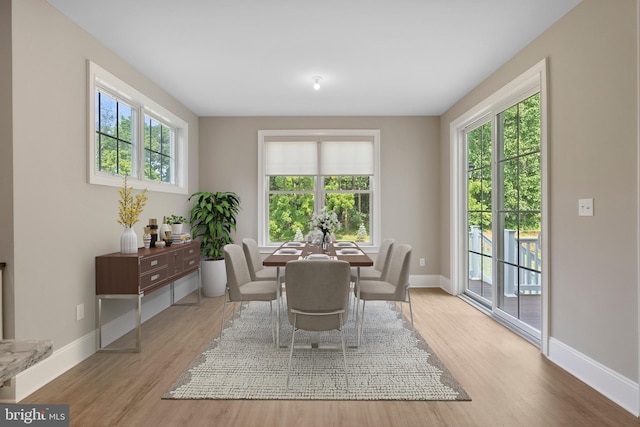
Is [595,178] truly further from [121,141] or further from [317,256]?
[121,141]

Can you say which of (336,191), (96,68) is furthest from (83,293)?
(336,191)

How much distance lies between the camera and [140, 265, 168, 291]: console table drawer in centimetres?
328

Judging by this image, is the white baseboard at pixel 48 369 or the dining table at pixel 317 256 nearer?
the white baseboard at pixel 48 369

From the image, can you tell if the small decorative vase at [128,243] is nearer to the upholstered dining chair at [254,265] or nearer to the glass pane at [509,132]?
the upholstered dining chair at [254,265]

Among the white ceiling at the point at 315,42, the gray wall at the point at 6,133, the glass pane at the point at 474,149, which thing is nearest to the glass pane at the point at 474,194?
the glass pane at the point at 474,149

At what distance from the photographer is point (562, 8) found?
9.37ft

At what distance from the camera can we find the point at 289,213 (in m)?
6.11

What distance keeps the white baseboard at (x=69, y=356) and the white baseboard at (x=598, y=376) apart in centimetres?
328

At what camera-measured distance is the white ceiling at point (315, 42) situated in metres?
2.85

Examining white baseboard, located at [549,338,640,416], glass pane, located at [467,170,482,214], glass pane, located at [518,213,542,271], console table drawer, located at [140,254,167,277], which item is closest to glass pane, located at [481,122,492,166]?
glass pane, located at [467,170,482,214]

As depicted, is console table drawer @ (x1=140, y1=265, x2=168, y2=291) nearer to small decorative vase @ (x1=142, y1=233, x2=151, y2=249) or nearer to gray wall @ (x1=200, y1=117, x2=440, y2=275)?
small decorative vase @ (x1=142, y1=233, x2=151, y2=249)

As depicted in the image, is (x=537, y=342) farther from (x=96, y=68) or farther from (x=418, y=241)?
(x=96, y=68)

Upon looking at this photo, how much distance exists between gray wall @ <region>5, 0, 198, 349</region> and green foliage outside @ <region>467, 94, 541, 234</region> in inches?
158

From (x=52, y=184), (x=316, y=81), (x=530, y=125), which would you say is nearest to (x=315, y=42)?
(x=316, y=81)
